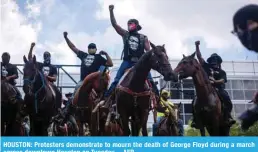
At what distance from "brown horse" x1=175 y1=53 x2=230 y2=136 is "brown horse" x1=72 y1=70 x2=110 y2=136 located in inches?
77.7

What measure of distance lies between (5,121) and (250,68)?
1066cm

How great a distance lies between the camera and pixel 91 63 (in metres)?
12.4

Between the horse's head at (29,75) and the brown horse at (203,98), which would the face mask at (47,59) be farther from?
the brown horse at (203,98)

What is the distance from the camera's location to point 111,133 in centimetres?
1328

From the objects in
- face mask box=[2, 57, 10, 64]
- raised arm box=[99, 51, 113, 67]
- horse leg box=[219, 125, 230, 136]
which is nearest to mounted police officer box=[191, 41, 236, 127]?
horse leg box=[219, 125, 230, 136]

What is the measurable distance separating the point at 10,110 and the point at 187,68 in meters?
4.59

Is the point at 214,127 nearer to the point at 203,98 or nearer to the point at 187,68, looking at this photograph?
the point at 203,98

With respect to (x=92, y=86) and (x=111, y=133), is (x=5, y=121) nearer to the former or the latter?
(x=92, y=86)

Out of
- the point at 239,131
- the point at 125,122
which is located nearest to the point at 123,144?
the point at 125,122

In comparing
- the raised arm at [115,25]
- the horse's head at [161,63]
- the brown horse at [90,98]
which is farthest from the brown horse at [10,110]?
the horse's head at [161,63]

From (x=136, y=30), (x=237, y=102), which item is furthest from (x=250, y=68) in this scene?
(x=136, y=30)

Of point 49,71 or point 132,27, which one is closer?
point 132,27

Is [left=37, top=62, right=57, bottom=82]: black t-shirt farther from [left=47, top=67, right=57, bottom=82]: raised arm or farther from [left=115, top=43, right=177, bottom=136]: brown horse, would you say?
[left=115, top=43, right=177, bottom=136]: brown horse

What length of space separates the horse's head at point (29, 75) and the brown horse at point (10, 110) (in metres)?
0.32
